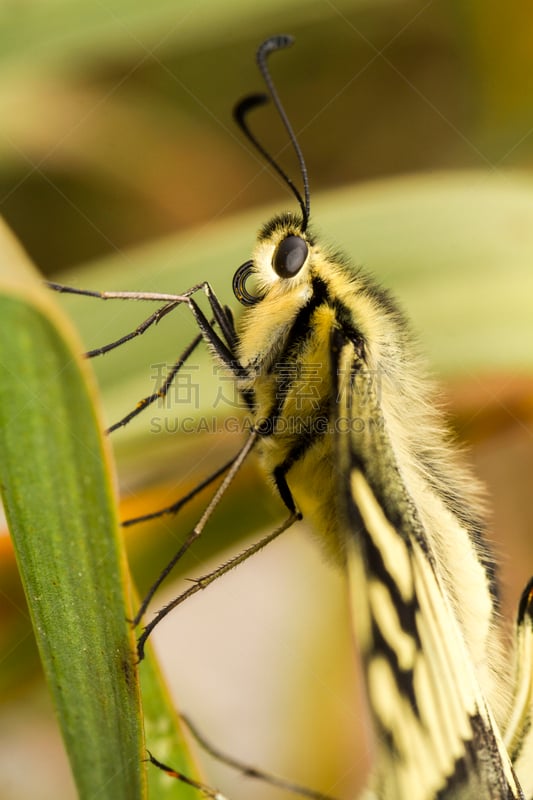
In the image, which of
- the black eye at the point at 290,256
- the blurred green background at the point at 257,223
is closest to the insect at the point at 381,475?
the black eye at the point at 290,256

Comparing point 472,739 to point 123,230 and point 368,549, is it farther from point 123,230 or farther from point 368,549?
point 123,230

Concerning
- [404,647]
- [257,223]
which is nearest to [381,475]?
[404,647]

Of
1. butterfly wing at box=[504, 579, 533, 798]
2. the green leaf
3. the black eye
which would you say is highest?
the black eye

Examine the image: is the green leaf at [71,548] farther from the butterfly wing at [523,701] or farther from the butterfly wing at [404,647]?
the butterfly wing at [523,701]

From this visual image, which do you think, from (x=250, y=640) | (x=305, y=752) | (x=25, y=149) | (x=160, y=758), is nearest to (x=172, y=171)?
(x=25, y=149)

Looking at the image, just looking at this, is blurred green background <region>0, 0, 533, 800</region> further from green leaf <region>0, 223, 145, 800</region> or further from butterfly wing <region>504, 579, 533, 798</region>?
green leaf <region>0, 223, 145, 800</region>

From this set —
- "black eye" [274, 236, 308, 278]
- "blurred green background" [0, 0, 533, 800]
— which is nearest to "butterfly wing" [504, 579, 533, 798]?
"blurred green background" [0, 0, 533, 800]
